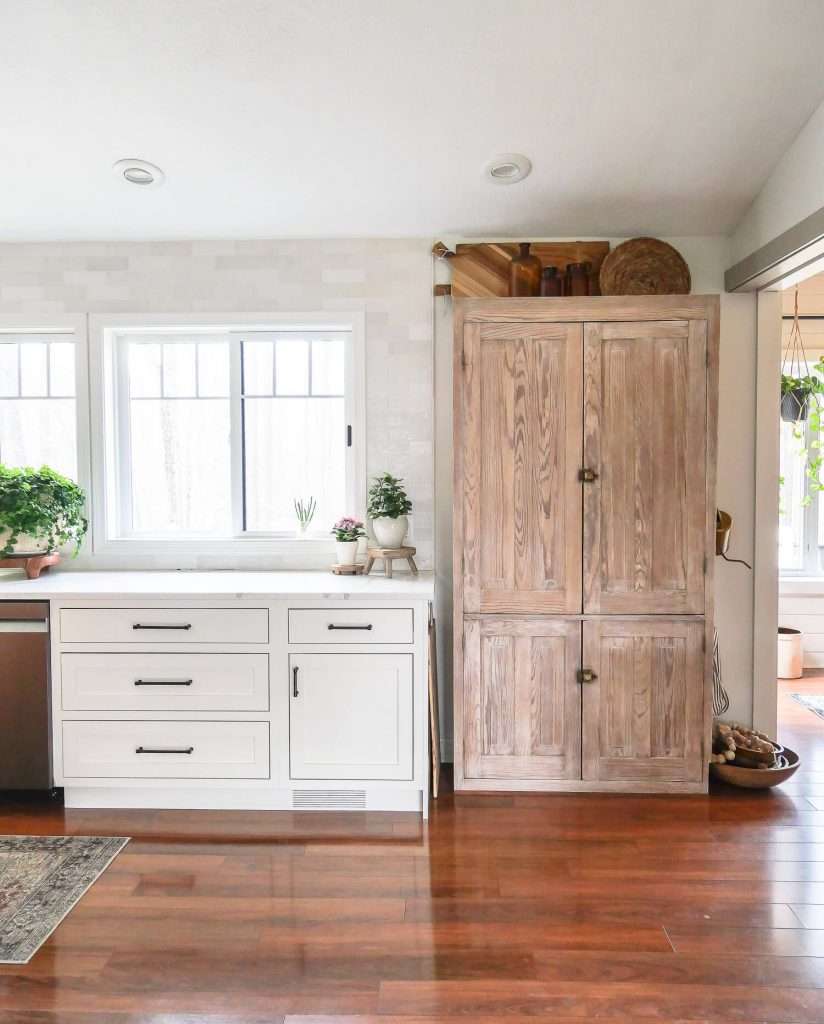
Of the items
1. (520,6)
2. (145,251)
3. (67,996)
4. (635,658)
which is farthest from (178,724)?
(520,6)

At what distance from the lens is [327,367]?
368 centimetres

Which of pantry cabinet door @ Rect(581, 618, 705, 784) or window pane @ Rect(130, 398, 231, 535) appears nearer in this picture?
pantry cabinet door @ Rect(581, 618, 705, 784)

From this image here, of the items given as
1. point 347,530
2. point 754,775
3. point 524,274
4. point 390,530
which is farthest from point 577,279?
point 754,775

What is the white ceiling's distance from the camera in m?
2.34

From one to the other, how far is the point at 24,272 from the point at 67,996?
3.04 meters

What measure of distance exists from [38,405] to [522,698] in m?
2.71

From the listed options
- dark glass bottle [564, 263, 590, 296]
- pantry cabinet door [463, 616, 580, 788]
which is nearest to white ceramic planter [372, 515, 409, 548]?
pantry cabinet door [463, 616, 580, 788]

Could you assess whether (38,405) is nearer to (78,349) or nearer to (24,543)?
(78,349)

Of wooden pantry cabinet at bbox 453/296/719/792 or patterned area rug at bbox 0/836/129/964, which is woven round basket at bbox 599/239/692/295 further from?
patterned area rug at bbox 0/836/129/964

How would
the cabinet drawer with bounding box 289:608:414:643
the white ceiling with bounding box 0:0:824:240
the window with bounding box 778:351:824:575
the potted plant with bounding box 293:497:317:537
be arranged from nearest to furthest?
the white ceiling with bounding box 0:0:824:240 < the cabinet drawer with bounding box 289:608:414:643 < the potted plant with bounding box 293:497:317:537 < the window with bounding box 778:351:824:575

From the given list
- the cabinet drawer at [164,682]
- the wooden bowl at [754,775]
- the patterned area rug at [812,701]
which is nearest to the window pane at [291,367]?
the cabinet drawer at [164,682]

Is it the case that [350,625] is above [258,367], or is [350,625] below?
below

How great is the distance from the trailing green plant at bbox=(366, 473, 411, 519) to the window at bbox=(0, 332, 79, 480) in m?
1.51

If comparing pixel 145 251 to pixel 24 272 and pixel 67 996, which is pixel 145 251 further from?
pixel 67 996
